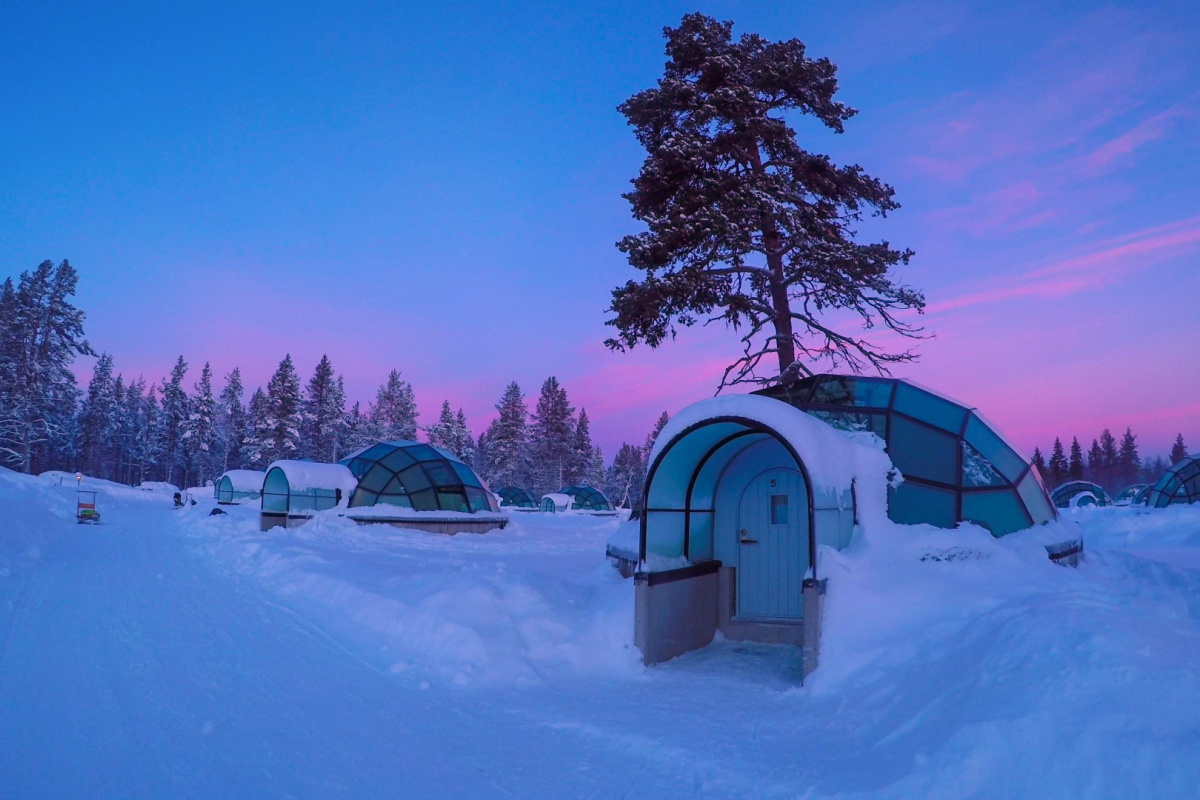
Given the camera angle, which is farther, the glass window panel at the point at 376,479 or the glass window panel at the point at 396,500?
the glass window panel at the point at 376,479

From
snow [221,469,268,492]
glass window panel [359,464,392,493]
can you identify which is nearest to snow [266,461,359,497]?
glass window panel [359,464,392,493]

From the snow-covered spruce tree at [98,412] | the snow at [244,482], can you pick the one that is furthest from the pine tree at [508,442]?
the snow-covered spruce tree at [98,412]

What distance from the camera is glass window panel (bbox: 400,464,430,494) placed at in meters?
25.0

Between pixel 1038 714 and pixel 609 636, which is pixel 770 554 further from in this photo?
pixel 1038 714

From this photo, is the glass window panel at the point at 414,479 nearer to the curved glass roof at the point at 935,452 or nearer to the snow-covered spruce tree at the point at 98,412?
the curved glass roof at the point at 935,452

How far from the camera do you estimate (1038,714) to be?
4172 mm

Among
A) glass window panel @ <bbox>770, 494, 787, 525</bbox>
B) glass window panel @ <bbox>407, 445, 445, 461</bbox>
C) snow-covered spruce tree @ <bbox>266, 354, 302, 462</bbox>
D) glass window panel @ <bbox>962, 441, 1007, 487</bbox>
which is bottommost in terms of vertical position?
glass window panel @ <bbox>770, 494, 787, 525</bbox>

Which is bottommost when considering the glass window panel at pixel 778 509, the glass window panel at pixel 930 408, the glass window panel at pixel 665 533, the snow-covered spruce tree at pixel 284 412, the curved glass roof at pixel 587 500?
the curved glass roof at pixel 587 500

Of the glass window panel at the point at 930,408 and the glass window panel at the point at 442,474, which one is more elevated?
the glass window panel at the point at 930,408

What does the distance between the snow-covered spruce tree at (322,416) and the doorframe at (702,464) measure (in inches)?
2414

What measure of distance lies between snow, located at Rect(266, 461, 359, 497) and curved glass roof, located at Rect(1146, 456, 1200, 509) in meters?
32.8

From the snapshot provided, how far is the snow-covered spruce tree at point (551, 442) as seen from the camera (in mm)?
69125

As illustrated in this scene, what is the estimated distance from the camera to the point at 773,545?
936cm

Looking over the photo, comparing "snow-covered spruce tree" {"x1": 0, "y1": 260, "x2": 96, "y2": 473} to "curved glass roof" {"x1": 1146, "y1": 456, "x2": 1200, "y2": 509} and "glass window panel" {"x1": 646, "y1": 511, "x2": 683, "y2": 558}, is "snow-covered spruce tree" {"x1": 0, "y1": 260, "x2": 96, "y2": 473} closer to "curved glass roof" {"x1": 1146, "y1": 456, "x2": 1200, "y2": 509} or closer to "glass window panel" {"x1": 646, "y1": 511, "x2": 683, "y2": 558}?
"glass window panel" {"x1": 646, "y1": 511, "x2": 683, "y2": 558}
